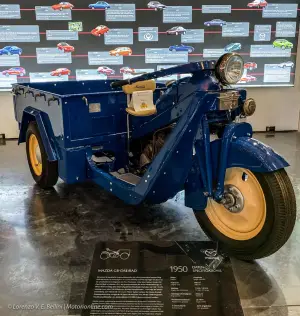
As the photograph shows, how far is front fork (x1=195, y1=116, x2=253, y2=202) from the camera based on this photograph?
2.56 metres

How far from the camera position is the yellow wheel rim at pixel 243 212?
256 cm

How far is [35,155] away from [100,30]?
2.65 metres

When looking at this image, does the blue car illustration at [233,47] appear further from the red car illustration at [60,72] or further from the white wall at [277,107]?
the red car illustration at [60,72]

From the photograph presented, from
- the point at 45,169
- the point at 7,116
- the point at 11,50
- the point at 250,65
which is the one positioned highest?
the point at 11,50

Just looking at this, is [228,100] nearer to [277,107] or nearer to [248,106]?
[248,106]

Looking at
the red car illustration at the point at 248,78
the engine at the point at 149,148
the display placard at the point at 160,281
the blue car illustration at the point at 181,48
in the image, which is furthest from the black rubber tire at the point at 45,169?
the red car illustration at the point at 248,78

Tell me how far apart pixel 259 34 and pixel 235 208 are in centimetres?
437

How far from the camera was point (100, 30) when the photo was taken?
5.98 metres

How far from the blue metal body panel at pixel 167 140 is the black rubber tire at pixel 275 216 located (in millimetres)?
91

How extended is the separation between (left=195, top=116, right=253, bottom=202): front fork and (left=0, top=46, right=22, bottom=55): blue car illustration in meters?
4.26

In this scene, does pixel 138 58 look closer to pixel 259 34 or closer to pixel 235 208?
pixel 259 34

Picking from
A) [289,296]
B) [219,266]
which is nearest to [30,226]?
[219,266]

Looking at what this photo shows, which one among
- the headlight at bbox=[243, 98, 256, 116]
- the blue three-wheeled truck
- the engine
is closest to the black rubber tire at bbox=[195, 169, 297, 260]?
the blue three-wheeled truck

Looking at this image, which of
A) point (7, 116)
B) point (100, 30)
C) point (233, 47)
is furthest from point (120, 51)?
point (7, 116)
